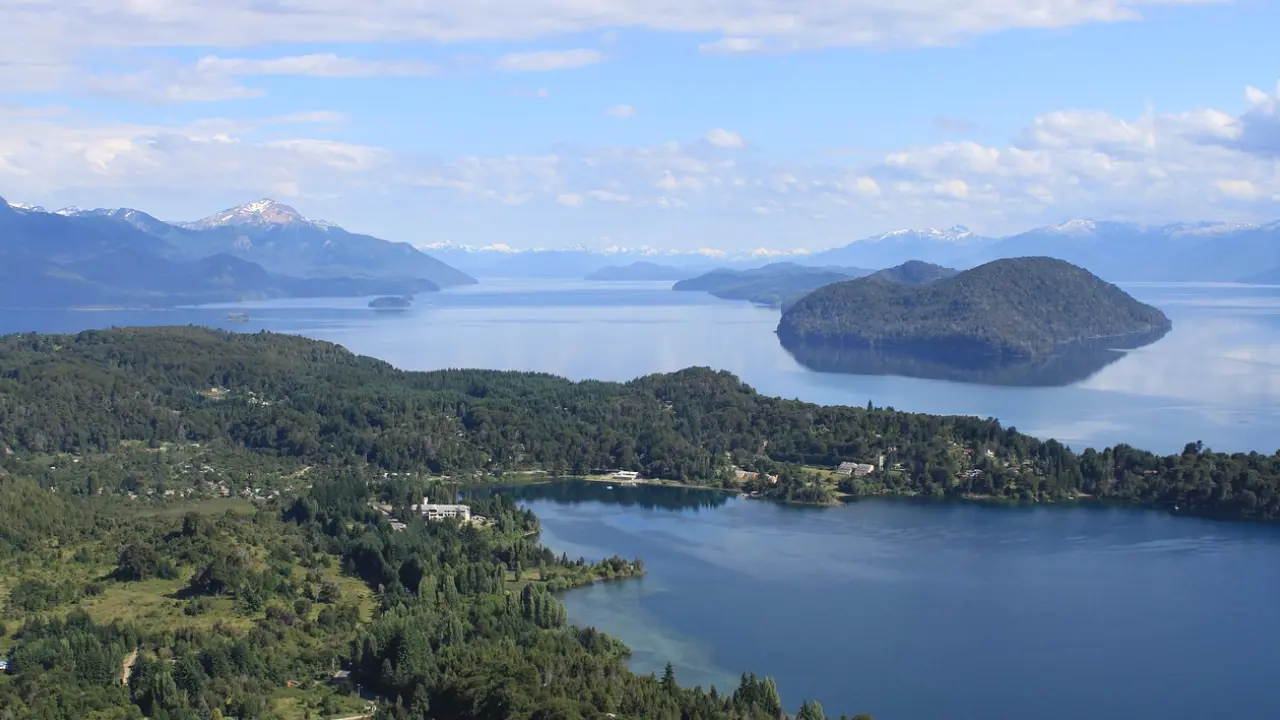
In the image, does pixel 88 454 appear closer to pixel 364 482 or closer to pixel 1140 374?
pixel 364 482

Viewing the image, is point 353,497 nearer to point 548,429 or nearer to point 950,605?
point 548,429

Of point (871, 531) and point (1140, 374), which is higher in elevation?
point (1140, 374)

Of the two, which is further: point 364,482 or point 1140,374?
point 1140,374

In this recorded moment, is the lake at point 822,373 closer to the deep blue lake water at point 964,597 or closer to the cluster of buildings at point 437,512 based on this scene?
the deep blue lake water at point 964,597

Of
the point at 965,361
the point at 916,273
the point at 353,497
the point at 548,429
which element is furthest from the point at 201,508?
the point at 916,273

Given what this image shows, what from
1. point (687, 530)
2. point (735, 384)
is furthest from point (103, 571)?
point (735, 384)

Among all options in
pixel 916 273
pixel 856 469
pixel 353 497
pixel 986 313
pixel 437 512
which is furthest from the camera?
pixel 916 273

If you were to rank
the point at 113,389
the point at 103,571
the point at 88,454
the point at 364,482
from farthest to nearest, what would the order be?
the point at 113,389
the point at 88,454
the point at 364,482
the point at 103,571
